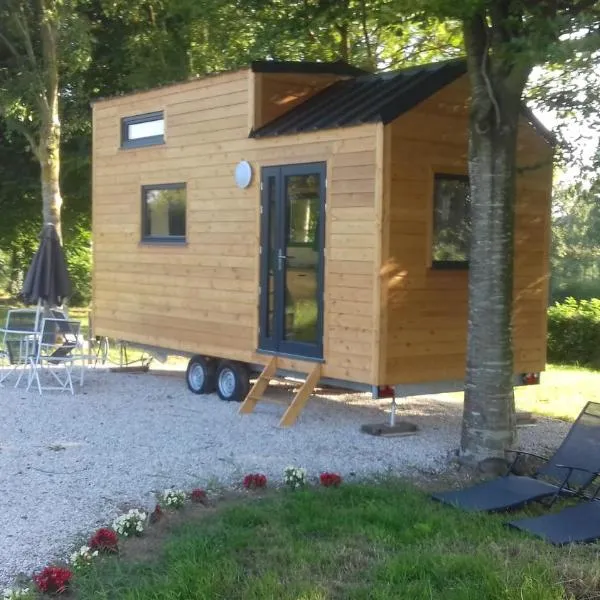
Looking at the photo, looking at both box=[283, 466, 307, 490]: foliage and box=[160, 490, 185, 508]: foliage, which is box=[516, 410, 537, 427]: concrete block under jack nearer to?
box=[283, 466, 307, 490]: foliage

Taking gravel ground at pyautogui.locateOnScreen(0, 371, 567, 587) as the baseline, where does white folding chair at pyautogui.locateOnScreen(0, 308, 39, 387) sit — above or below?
above

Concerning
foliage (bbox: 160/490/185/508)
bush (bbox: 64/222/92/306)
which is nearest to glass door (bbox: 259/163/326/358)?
foliage (bbox: 160/490/185/508)

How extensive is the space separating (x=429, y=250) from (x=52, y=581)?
4.88m

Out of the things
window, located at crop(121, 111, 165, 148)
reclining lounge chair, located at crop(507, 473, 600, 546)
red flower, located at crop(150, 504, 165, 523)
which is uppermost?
window, located at crop(121, 111, 165, 148)

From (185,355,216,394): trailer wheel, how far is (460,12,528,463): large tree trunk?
13.2 ft

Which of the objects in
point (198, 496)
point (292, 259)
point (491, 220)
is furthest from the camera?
point (292, 259)

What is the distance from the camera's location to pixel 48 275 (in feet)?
38.8

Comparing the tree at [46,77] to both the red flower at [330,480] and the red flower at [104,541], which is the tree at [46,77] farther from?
the red flower at [104,541]

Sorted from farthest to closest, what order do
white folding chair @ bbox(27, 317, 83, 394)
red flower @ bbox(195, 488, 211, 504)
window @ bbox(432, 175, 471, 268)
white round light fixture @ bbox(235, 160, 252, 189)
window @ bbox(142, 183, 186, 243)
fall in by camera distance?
window @ bbox(142, 183, 186, 243)
white folding chair @ bbox(27, 317, 83, 394)
white round light fixture @ bbox(235, 160, 252, 189)
window @ bbox(432, 175, 471, 268)
red flower @ bbox(195, 488, 211, 504)

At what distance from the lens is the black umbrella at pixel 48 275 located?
11.8 metres

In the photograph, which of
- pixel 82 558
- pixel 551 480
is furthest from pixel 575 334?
pixel 82 558

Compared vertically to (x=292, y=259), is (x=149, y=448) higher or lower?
lower

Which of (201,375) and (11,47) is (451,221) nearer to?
(201,375)

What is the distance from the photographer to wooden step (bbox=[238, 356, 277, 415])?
8.83 meters
